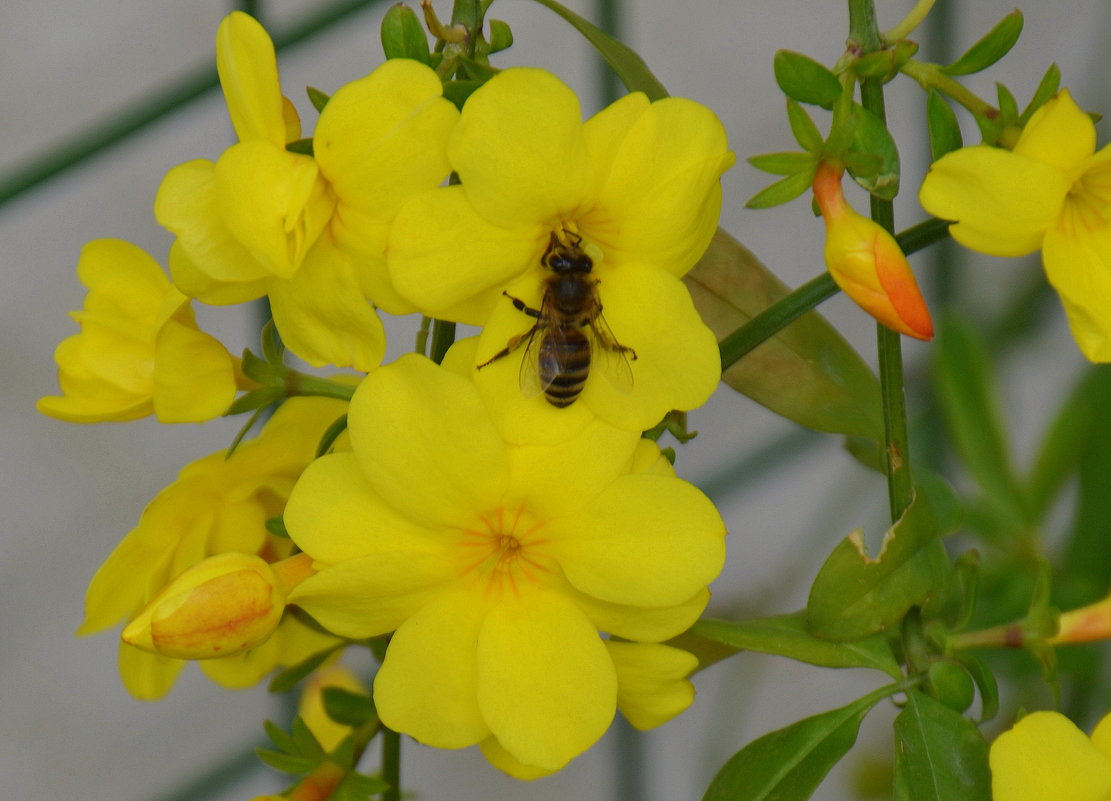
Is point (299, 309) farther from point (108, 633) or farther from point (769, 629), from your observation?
point (108, 633)

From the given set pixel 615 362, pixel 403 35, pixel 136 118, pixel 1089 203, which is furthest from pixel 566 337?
pixel 136 118

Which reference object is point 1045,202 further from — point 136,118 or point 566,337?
point 136,118

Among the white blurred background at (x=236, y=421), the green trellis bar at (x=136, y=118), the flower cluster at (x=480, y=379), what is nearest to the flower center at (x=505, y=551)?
the flower cluster at (x=480, y=379)

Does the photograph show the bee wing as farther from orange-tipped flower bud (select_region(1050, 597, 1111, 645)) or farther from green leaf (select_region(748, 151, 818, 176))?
orange-tipped flower bud (select_region(1050, 597, 1111, 645))

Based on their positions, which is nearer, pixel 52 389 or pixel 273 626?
pixel 273 626

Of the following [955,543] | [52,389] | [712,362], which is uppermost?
[52,389]

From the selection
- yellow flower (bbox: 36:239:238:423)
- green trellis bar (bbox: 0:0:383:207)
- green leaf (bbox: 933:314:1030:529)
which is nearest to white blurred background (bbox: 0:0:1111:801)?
green trellis bar (bbox: 0:0:383:207)

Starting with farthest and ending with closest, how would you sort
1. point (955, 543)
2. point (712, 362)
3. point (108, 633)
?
point (955, 543)
point (108, 633)
point (712, 362)

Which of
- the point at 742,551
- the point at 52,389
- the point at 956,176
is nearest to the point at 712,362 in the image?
the point at 956,176
